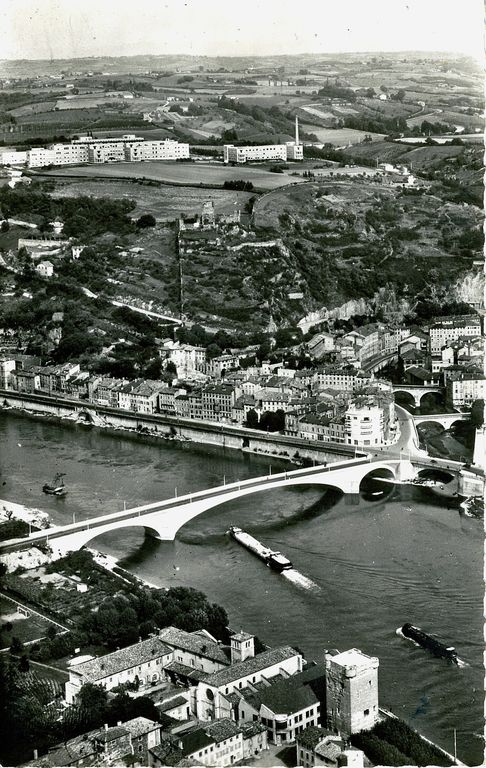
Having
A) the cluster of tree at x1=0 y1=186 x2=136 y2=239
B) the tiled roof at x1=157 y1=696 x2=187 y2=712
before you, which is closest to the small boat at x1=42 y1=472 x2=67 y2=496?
the tiled roof at x1=157 y1=696 x2=187 y2=712

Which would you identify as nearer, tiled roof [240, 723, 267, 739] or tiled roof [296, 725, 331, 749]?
tiled roof [296, 725, 331, 749]

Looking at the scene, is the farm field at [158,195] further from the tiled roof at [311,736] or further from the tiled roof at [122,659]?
the tiled roof at [311,736]

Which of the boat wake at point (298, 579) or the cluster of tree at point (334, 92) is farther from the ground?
the cluster of tree at point (334, 92)

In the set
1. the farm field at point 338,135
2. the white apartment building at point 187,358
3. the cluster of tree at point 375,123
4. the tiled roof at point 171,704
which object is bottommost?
the tiled roof at point 171,704

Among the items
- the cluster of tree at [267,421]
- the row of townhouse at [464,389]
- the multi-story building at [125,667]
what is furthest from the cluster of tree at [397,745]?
the row of townhouse at [464,389]

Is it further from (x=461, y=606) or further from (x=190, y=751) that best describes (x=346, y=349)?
(x=190, y=751)

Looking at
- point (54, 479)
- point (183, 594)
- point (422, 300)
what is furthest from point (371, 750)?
point (422, 300)

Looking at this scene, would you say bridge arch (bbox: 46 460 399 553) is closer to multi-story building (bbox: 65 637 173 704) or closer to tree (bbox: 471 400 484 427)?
tree (bbox: 471 400 484 427)
